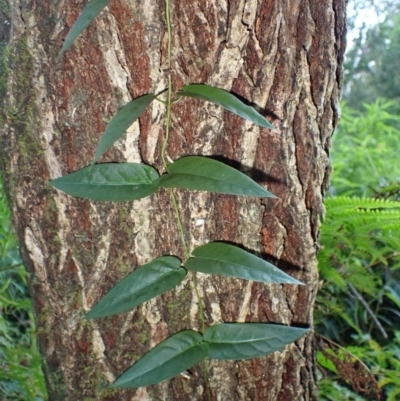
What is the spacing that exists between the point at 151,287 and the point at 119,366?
0.19 meters

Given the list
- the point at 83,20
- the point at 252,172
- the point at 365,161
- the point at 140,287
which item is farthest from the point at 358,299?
the point at 83,20

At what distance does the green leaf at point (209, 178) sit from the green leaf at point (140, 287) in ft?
0.33

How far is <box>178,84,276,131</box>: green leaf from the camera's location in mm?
462

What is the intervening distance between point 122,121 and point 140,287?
182mm

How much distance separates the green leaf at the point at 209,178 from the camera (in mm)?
432

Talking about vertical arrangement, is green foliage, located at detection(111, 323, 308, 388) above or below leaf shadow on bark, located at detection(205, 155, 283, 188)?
below

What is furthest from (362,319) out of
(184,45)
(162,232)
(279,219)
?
(184,45)

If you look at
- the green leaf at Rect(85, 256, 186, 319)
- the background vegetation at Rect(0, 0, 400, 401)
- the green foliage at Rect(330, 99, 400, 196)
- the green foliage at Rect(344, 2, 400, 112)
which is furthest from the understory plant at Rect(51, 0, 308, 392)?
the green foliage at Rect(344, 2, 400, 112)

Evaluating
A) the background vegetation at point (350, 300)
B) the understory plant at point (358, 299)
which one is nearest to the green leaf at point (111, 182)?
the background vegetation at point (350, 300)

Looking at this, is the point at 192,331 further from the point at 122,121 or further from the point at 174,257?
the point at 122,121

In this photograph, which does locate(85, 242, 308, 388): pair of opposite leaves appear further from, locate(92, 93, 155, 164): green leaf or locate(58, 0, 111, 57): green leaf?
locate(58, 0, 111, 57): green leaf

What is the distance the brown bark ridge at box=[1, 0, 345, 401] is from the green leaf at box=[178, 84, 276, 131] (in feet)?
0.15

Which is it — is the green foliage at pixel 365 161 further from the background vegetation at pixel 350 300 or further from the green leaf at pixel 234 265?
the green leaf at pixel 234 265

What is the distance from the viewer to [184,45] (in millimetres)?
536
